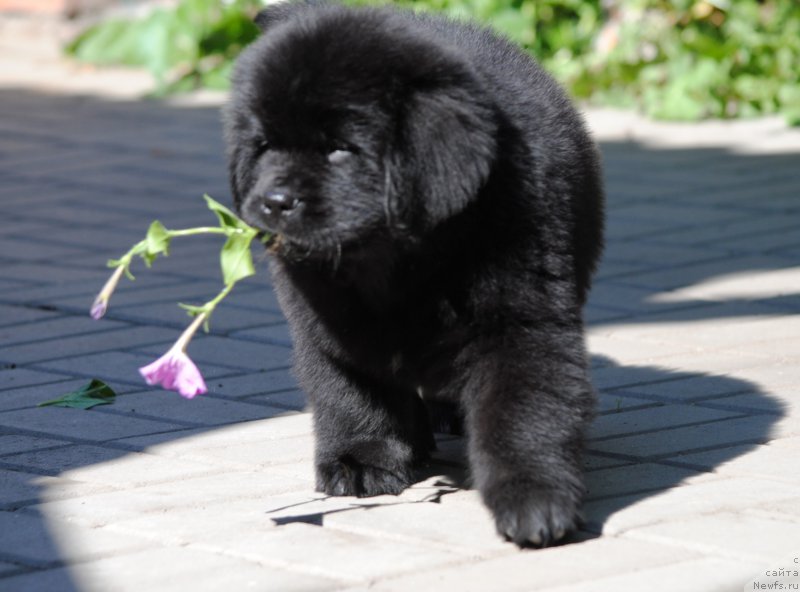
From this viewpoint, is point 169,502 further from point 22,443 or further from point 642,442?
point 642,442

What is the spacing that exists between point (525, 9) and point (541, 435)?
21.0ft

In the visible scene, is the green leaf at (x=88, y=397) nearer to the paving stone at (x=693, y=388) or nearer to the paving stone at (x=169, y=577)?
the paving stone at (x=169, y=577)

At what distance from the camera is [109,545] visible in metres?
2.61

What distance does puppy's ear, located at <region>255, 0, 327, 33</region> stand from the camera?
128 inches

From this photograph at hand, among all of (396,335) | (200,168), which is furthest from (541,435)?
(200,168)

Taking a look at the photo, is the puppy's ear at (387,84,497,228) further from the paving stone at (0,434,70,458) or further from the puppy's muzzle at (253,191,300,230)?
the paving stone at (0,434,70,458)

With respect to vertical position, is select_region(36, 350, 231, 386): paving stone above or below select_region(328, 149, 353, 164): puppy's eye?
below

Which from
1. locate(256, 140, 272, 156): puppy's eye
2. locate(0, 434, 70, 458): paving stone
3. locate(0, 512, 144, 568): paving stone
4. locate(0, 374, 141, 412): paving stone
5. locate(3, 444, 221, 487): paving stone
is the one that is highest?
locate(256, 140, 272, 156): puppy's eye

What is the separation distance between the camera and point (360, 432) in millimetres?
3051

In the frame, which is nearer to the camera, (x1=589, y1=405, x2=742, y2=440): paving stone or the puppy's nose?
the puppy's nose

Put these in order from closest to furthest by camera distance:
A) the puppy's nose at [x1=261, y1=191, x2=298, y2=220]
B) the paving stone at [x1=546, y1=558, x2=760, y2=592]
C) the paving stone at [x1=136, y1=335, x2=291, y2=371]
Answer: the paving stone at [x1=546, y1=558, x2=760, y2=592], the puppy's nose at [x1=261, y1=191, x2=298, y2=220], the paving stone at [x1=136, y1=335, x2=291, y2=371]

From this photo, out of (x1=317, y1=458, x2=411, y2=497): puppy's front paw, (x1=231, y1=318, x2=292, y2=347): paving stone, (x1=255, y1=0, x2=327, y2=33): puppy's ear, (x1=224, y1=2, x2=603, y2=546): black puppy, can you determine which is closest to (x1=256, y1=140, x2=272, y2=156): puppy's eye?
(x1=224, y1=2, x2=603, y2=546): black puppy

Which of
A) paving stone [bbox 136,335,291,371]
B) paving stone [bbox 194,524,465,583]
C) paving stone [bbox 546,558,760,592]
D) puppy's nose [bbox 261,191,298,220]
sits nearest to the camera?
paving stone [bbox 546,558,760,592]

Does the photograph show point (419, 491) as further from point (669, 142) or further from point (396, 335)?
point (669, 142)
